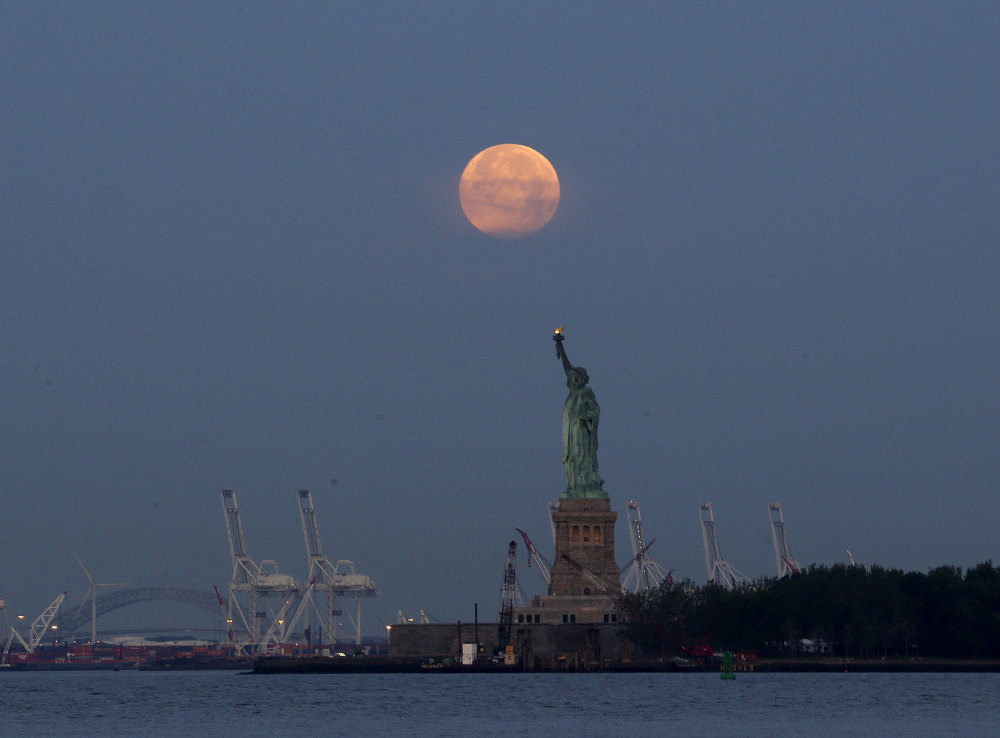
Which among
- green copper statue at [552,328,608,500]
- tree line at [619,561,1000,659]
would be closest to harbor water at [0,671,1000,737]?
tree line at [619,561,1000,659]

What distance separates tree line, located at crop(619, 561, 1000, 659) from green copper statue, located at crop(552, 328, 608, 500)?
11.0 metres

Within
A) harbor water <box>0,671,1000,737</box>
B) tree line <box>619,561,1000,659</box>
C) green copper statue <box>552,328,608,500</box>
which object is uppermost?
green copper statue <box>552,328,608,500</box>

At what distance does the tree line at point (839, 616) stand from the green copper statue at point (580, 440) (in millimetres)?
11042

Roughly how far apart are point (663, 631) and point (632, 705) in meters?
52.2

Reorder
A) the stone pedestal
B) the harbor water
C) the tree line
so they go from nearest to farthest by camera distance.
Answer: the harbor water < the tree line < the stone pedestal

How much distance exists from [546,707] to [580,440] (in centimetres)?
6113

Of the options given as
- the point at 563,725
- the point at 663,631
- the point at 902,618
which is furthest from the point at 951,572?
the point at 563,725

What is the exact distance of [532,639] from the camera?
181 meters

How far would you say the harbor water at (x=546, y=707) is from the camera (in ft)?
370

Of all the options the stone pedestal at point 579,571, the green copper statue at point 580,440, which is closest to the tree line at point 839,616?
the stone pedestal at point 579,571

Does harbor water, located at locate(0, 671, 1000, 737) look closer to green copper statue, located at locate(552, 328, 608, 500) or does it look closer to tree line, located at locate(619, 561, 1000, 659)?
tree line, located at locate(619, 561, 1000, 659)

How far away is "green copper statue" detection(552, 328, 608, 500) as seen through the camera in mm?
187875

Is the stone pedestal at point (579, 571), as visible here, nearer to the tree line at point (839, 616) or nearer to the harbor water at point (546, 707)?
the tree line at point (839, 616)

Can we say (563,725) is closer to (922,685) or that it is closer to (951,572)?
(922,685)
